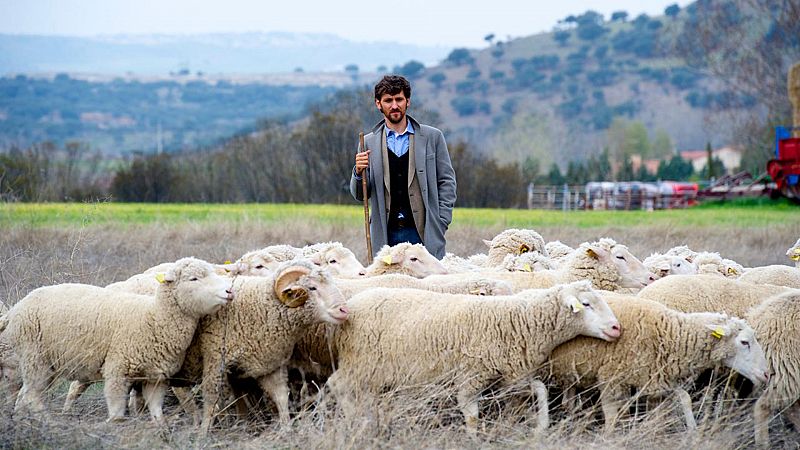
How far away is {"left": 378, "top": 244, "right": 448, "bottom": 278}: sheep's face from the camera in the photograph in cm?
834

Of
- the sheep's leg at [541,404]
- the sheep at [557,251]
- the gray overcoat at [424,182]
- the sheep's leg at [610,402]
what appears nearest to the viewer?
the sheep's leg at [541,404]

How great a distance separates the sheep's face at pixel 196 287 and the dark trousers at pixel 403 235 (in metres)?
2.79

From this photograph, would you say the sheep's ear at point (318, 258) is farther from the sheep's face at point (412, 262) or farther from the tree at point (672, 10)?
the tree at point (672, 10)

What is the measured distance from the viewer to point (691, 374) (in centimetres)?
651

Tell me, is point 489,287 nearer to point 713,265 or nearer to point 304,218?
point 713,265

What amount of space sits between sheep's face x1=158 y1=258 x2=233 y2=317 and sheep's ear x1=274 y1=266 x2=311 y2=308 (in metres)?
0.34

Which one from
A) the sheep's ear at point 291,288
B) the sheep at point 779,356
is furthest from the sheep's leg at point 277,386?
the sheep at point 779,356

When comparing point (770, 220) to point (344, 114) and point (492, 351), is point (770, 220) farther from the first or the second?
point (344, 114)

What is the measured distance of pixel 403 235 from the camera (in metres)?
9.12

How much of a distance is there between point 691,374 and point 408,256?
2.67 meters

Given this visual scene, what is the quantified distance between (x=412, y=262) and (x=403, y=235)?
2.64 ft

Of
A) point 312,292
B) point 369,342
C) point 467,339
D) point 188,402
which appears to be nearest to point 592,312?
point 467,339

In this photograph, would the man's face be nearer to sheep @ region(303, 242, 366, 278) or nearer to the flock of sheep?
sheep @ region(303, 242, 366, 278)

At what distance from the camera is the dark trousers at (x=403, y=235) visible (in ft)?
29.9
